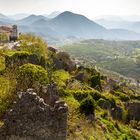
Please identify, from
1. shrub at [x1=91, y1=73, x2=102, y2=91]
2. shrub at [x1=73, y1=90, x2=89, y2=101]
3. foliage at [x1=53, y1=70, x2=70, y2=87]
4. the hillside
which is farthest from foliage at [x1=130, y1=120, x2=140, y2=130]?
shrub at [x1=91, y1=73, x2=102, y2=91]

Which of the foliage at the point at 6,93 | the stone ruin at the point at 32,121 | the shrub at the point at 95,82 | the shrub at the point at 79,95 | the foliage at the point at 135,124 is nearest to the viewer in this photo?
the stone ruin at the point at 32,121

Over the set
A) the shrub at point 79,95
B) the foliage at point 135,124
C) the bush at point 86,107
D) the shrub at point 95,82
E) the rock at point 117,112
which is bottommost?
the foliage at point 135,124

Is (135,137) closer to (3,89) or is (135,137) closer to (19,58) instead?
(19,58)

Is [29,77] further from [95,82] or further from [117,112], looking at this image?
[95,82]

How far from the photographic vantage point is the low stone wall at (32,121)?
27.9 m

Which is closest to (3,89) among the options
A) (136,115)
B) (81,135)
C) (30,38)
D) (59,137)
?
(81,135)

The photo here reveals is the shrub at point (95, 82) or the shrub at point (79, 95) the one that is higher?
the shrub at point (79, 95)

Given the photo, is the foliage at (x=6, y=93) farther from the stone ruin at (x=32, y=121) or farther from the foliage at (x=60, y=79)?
the foliage at (x=60, y=79)

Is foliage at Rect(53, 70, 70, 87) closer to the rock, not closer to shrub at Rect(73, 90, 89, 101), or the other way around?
shrub at Rect(73, 90, 89, 101)

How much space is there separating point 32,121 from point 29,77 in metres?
19.6

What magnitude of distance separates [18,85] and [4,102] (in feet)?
13.1

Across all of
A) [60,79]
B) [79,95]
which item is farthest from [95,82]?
[79,95]

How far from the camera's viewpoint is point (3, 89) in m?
39.3

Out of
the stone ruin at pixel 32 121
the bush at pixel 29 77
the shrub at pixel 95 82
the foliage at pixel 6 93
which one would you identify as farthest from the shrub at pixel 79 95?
the stone ruin at pixel 32 121
